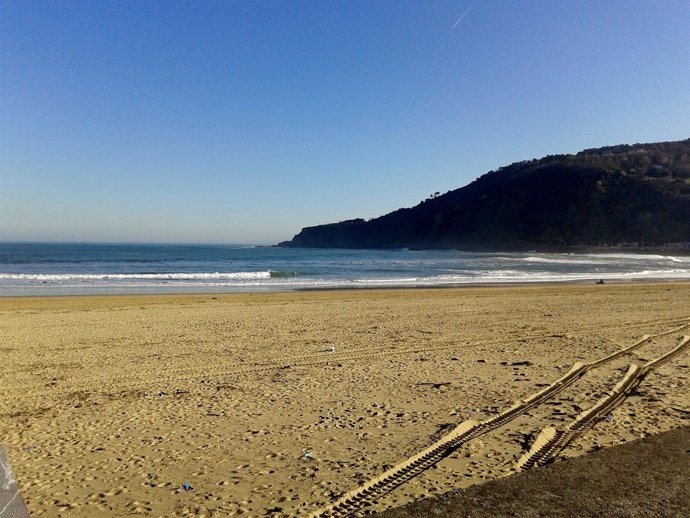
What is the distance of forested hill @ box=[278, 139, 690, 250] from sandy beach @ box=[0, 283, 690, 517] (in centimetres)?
8022

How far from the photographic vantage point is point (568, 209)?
295ft

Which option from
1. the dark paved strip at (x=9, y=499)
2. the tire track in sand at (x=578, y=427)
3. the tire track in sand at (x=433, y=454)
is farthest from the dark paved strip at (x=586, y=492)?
the dark paved strip at (x=9, y=499)

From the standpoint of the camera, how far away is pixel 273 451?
4.25 meters

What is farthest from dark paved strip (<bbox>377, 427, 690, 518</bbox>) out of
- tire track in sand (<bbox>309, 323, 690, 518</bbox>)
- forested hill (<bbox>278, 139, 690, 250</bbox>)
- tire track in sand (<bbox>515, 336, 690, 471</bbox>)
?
forested hill (<bbox>278, 139, 690, 250</bbox>)

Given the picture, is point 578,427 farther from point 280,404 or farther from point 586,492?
point 280,404

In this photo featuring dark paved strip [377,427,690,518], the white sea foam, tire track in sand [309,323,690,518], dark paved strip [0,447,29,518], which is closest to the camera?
dark paved strip [0,447,29,518]

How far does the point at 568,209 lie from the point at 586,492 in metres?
94.9

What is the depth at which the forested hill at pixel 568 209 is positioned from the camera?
81875mm

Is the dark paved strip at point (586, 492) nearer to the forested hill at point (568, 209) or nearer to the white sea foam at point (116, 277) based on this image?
the white sea foam at point (116, 277)

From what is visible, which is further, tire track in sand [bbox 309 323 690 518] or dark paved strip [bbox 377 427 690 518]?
tire track in sand [bbox 309 323 690 518]

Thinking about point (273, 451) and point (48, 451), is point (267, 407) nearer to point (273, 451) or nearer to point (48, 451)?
point (273, 451)

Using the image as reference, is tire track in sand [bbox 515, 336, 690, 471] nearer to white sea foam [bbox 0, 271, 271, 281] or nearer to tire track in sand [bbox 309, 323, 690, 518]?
tire track in sand [bbox 309, 323, 690, 518]

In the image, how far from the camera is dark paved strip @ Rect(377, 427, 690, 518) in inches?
123

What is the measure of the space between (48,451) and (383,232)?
125m
